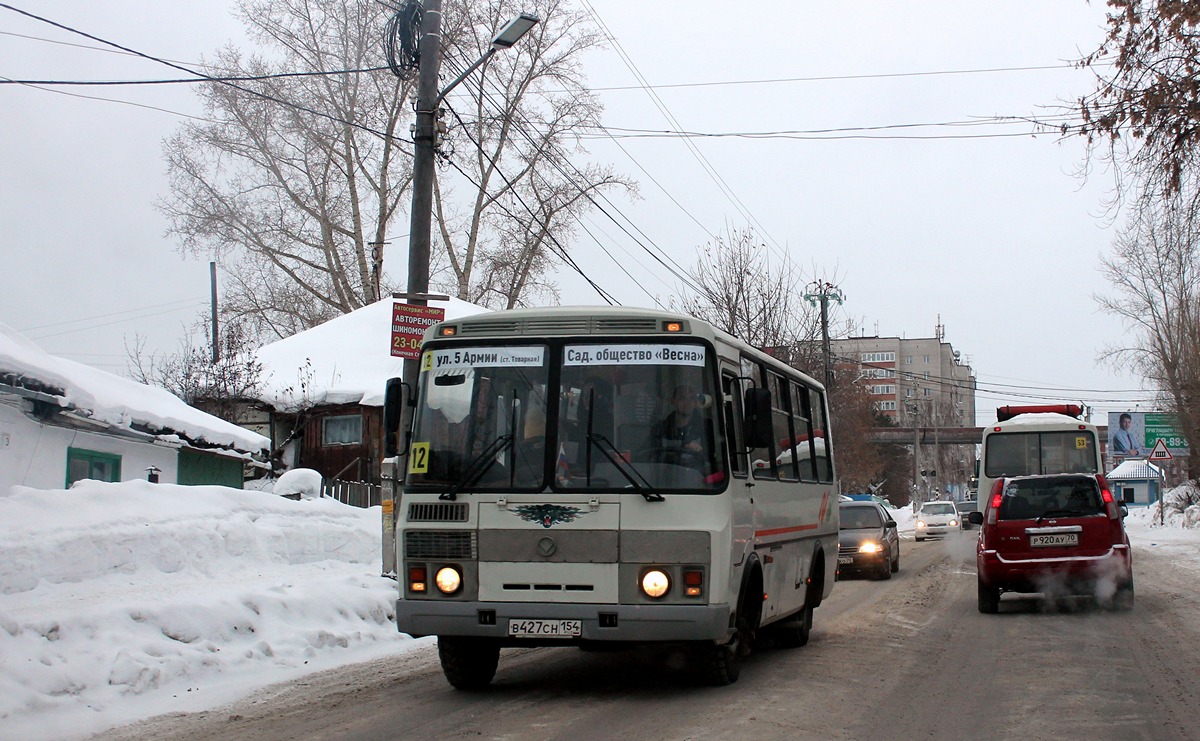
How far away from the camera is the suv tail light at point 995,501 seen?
15773mm

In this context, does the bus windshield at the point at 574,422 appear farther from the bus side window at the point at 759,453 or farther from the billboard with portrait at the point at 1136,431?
the billboard with portrait at the point at 1136,431

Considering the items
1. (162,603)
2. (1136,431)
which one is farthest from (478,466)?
(1136,431)

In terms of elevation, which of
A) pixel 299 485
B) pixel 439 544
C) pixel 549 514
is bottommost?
pixel 439 544

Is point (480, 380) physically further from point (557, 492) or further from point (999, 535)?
point (999, 535)

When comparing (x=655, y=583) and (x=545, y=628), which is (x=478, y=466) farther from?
(x=655, y=583)

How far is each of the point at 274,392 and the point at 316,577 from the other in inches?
854

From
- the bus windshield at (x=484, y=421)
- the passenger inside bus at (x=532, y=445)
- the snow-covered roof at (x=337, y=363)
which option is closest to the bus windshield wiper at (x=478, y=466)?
the bus windshield at (x=484, y=421)

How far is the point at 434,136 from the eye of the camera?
14.8 m

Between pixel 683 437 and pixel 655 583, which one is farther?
pixel 683 437

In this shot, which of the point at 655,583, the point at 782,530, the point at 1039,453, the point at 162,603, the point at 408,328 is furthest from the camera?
the point at 1039,453

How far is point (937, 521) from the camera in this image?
47.8 metres

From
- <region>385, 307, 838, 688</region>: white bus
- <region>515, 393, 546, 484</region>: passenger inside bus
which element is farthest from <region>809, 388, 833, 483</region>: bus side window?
<region>515, 393, 546, 484</region>: passenger inside bus

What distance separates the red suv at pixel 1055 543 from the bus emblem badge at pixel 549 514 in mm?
8892

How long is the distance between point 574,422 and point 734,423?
1246mm
